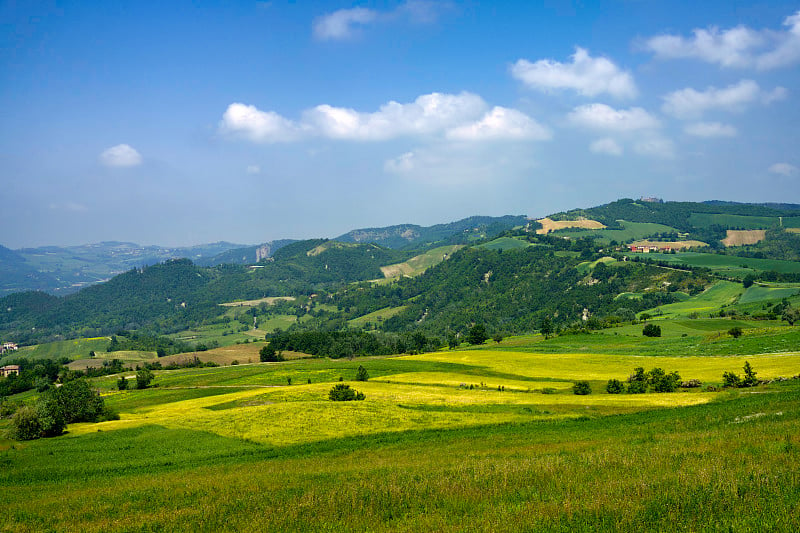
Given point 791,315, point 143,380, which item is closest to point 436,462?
point 143,380

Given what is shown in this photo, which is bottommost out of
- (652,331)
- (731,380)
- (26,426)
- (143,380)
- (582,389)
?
(143,380)

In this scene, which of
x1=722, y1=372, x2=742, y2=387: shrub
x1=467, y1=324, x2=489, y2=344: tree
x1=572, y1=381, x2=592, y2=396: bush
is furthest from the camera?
x1=467, y1=324, x2=489, y2=344: tree

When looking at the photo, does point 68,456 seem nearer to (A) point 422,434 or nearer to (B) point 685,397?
(A) point 422,434

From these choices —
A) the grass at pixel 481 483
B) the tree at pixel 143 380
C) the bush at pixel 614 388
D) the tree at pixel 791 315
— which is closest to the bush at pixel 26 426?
the grass at pixel 481 483

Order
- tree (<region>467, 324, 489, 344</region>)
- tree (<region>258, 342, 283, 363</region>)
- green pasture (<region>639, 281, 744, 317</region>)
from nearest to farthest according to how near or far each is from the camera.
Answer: tree (<region>467, 324, 489, 344</region>), tree (<region>258, 342, 283, 363</region>), green pasture (<region>639, 281, 744, 317</region>)

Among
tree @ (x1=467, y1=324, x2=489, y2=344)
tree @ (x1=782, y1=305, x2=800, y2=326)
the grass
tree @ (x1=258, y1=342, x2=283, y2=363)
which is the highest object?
the grass

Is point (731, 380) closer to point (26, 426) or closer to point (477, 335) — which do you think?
point (26, 426)

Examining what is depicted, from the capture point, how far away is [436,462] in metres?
22.1

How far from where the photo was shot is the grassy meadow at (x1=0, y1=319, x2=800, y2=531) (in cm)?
1197

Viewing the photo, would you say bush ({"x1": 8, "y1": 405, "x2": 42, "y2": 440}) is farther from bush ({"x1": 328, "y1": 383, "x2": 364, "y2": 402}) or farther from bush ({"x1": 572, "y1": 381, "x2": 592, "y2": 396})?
bush ({"x1": 572, "y1": 381, "x2": 592, "y2": 396})

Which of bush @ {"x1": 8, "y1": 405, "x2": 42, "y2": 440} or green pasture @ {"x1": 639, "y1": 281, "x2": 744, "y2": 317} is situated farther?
green pasture @ {"x1": 639, "y1": 281, "x2": 744, "y2": 317}

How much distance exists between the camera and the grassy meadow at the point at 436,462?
1197 centimetres

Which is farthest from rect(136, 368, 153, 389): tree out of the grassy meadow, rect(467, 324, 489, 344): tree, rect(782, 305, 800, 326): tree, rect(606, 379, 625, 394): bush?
rect(782, 305, 800, 326): tree

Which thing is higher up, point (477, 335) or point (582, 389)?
point (582, 389)
